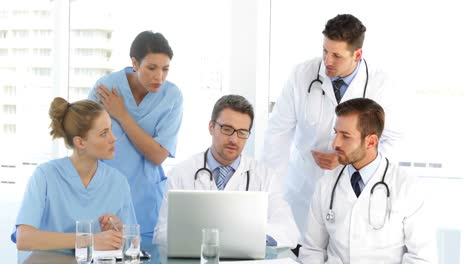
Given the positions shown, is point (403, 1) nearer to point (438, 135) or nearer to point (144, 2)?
point (438, 135)

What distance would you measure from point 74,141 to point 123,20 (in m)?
1.46

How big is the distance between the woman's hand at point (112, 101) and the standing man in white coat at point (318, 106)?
0.67m

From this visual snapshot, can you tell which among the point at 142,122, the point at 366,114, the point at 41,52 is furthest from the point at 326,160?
the point at 41,52

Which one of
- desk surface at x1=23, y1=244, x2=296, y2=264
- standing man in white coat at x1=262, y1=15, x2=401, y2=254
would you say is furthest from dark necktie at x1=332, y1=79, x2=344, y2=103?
desk surface at x1=23, y1=244, x2=296, y2=264

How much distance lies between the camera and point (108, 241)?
82.4 inches

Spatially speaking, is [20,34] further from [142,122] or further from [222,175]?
[222,175]

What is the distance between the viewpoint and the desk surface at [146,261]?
2035 mm

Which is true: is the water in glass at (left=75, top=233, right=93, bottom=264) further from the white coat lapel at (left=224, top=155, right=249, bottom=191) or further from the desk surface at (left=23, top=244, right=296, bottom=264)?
the white coat lapel at (left=224, top=155, right=249, bottom=191)

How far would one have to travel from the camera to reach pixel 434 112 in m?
3.68

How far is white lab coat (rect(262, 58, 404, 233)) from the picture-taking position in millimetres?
2844

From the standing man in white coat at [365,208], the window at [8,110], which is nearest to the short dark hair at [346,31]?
the standing man in white coat at [365,208]

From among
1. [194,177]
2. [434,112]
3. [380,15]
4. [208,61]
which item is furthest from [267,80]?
[194,177]

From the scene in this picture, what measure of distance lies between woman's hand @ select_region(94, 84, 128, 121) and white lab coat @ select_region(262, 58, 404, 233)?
0.67 m

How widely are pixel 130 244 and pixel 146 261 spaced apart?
0.15 metres
